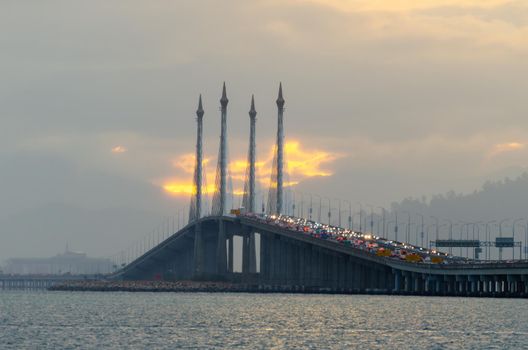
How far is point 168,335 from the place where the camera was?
12469 centimetres

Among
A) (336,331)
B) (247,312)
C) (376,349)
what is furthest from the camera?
(247,312)

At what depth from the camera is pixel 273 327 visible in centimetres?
13688

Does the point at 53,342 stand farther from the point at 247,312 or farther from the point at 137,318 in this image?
the point at 247,312

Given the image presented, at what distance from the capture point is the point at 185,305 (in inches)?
7721

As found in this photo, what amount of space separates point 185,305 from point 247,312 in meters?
27.8

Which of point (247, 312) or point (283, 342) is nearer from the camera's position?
point (283, 342)

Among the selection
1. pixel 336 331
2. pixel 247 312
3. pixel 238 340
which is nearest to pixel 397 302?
pixel 247 312

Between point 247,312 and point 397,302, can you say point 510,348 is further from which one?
point 397,302

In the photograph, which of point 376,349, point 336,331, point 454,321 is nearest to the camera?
point 376,349

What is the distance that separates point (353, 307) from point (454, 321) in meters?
36.1

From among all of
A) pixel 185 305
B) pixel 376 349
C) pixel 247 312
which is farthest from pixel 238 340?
pixel 185 305

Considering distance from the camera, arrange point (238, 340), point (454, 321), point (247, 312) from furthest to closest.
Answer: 1. point (247, 312)
2. point (454, 321)
3. point (238, 340)

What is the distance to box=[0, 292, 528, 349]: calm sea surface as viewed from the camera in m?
117

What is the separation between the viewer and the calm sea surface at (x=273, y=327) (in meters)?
117
